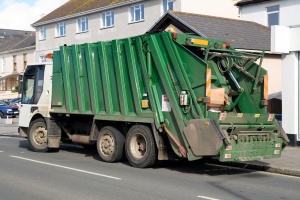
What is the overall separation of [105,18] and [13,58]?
77.5 ft

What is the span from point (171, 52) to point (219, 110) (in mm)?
1750

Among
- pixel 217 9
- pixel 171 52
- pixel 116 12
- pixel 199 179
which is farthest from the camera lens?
pixel 116 12

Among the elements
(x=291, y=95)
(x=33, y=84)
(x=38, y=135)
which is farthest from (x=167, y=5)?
(x=38, y=135)

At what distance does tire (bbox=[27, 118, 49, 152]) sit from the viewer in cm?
1474

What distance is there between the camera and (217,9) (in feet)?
115

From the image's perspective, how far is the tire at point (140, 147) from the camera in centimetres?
1138

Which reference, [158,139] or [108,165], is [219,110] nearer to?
[158,139]

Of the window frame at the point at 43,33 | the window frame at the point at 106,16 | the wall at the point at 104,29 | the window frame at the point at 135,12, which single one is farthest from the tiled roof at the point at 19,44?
the window frame at the point at 135,12

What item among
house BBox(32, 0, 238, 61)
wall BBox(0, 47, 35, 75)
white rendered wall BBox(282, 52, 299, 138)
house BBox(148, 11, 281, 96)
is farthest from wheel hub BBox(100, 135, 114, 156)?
wall BBox(0, 47, 35, 75)

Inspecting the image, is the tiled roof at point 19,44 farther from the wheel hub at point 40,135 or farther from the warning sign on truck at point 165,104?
the warning sign on truck at point 165,104

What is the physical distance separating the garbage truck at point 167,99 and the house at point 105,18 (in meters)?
20.9

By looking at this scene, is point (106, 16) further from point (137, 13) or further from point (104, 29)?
point (137, 13)

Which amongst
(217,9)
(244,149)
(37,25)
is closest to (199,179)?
(244,149)

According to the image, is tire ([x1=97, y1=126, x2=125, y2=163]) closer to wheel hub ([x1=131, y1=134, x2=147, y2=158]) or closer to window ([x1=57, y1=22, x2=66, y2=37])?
wheel hub ([x1=131, y1=134, x2=147, y2=158])
